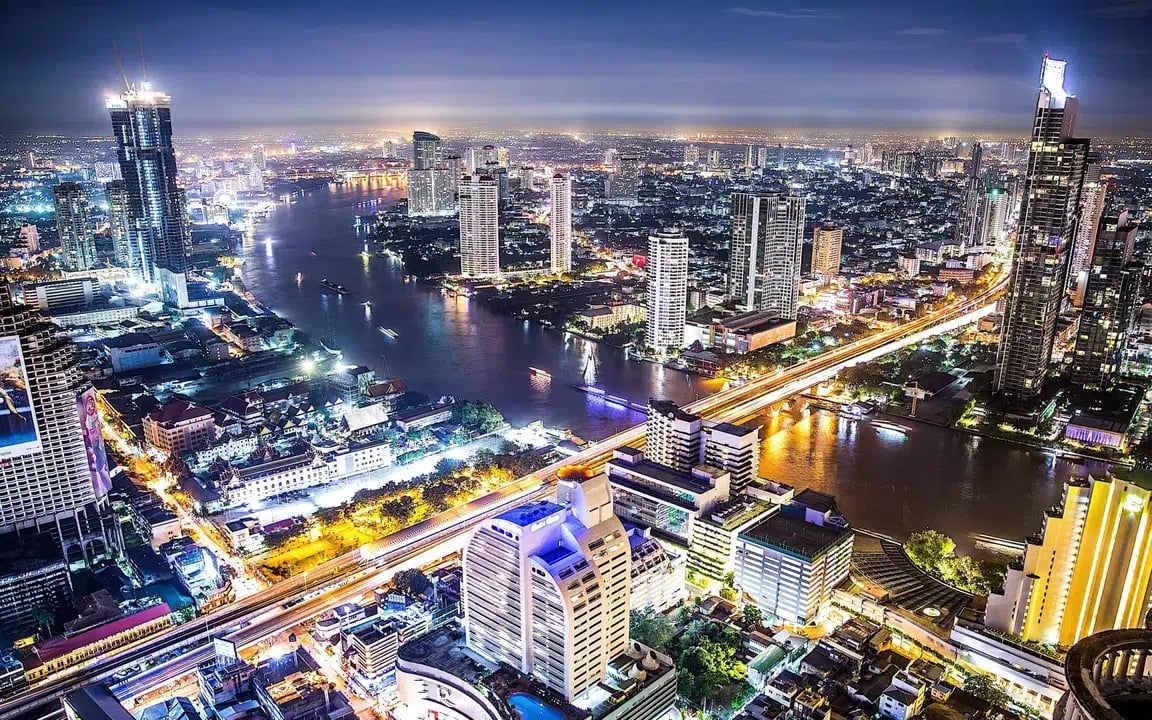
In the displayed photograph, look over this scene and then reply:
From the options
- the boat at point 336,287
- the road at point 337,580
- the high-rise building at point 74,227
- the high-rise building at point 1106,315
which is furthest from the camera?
the boat at point 336,287

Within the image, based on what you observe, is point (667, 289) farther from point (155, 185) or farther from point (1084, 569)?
point (155, 185)

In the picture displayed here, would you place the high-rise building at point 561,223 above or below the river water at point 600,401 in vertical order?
above

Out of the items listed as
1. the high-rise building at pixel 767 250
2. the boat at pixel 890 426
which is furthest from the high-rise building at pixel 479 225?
the boat at pixel 890 426

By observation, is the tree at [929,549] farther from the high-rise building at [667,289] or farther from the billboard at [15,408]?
the billboard at [15,408]

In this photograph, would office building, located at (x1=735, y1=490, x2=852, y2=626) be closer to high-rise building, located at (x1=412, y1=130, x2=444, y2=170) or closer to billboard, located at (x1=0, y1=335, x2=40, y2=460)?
billboard, located at (x1=0, y1=335, x2=40, y2=460)

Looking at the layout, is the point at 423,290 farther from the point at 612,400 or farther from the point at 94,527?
the point at 94,527

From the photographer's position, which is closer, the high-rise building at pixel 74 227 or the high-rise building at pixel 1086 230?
the high-rise building at pixel 1086 230

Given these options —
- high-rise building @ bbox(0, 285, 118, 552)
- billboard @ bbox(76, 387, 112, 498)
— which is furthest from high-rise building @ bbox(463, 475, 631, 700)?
billboard @ bbox(76, 387, 112, 498)
